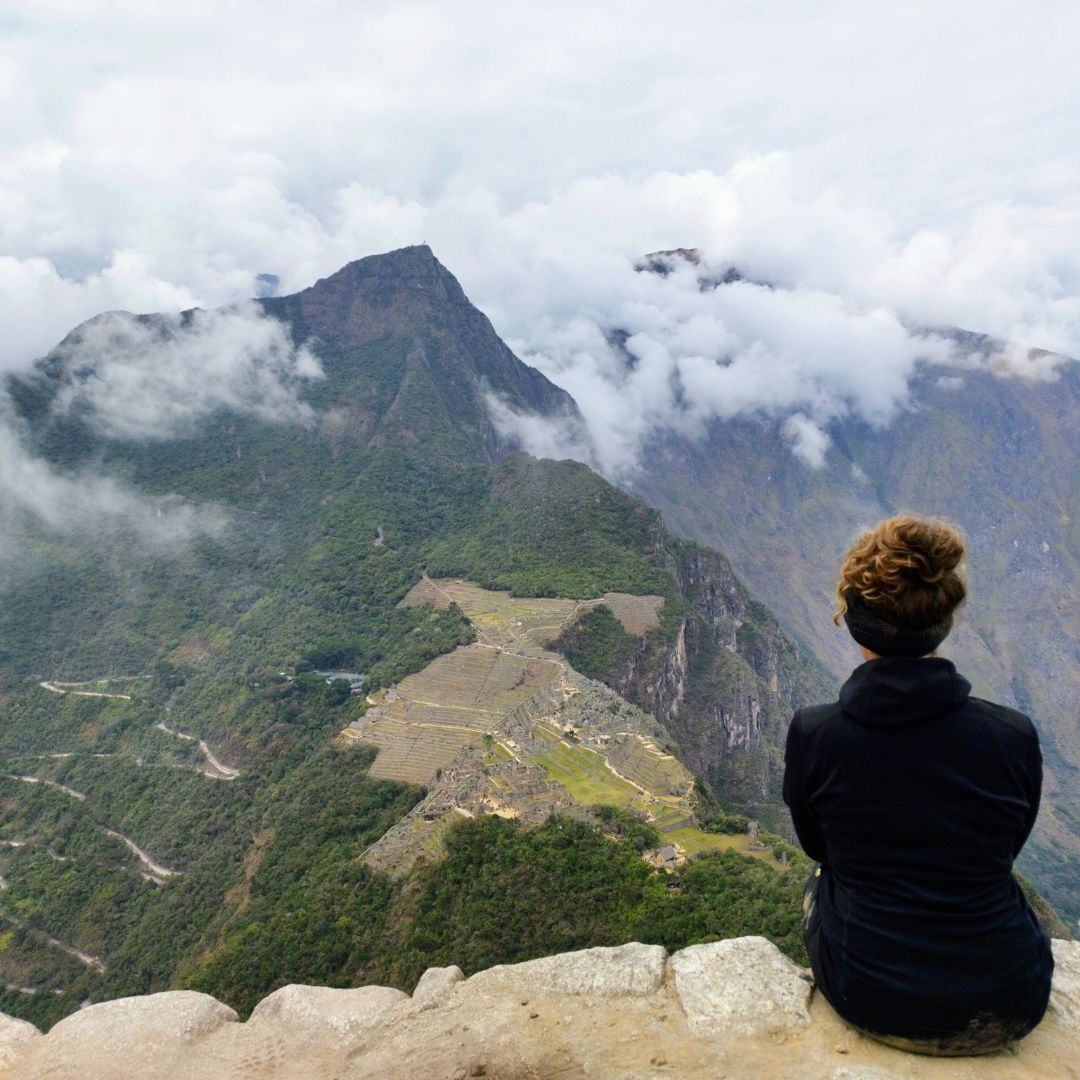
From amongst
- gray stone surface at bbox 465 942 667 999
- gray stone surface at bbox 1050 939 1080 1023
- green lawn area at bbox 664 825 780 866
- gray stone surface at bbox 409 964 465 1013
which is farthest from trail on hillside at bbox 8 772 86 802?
gray stone surface at bbox 1050 939 1080 1023

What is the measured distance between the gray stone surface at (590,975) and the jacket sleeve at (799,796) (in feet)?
6.66

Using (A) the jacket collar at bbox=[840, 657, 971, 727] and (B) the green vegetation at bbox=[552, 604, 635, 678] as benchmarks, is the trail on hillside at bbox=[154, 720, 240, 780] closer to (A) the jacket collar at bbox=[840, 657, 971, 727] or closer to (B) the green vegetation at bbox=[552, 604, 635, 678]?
(B) the green vegetation at bbox=[552, 604, 635, 678]

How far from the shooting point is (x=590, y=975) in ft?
18.6

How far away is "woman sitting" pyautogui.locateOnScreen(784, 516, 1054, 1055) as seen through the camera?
3.58 metres

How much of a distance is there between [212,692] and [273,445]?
180 feet

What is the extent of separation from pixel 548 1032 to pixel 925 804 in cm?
315

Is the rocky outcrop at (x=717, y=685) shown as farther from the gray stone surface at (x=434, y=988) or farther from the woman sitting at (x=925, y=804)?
the woman sitting at (x=925, y=804)

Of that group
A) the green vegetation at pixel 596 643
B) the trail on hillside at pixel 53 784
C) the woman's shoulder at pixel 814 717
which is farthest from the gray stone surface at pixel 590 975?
the trail on hillside at pixel 53 784

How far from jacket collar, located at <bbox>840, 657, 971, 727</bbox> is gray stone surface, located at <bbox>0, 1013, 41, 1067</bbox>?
681 cm

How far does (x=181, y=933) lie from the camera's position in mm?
36531

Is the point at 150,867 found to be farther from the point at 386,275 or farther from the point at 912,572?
the point at 386,275

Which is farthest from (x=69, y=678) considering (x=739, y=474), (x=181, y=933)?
(x=739, y=474)

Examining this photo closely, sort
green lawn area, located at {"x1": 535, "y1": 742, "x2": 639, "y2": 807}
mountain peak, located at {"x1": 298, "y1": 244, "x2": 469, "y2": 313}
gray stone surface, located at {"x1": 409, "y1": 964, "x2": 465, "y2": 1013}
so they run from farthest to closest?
mountain peak, located at {"x1": 298, "y1": 244, "x2": 469, "y2": 313}, green lawn area, located at {"x1": 535, "y1": 742, "x2": 639, "y2": 807}, gray stone surface, located at {"x1": 409, "y1": 964, "x2": 465, "y2": 1013}

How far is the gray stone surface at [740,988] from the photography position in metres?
4.78
